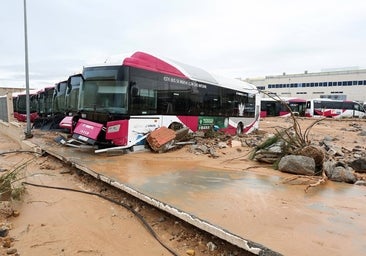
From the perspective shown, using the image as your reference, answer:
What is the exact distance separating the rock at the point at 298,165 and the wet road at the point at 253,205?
652mm

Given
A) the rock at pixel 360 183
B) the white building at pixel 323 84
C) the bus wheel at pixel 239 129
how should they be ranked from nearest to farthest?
the rock at pixel 360 183 → the bus wheel at pixel 239 129 → the white building at pixel 323 84

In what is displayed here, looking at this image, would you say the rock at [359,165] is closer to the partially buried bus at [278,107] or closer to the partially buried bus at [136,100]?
the partially buried bus at [136,100]

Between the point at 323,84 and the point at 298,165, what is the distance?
213ft

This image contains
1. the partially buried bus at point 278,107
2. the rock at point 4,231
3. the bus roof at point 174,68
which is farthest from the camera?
the partially buried bus at point 278,107

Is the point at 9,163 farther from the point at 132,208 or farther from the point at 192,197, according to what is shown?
the point at 192,197

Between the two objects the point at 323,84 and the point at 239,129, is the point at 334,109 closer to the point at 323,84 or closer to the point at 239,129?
the point at 323,84

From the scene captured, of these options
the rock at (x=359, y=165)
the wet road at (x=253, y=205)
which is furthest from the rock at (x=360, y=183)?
the rock at (x=359, y=165)

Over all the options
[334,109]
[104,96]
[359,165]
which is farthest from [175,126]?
[334,109]

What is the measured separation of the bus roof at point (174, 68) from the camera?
1060 cm

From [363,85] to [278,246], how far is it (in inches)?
2645

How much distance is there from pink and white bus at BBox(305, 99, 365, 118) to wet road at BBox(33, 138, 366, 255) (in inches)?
1515

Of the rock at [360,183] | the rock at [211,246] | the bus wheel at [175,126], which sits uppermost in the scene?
the bus wheel at [175,126]

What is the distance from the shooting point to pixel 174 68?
40.8 ft

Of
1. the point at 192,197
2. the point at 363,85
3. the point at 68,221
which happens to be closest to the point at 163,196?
the point at 192,197
